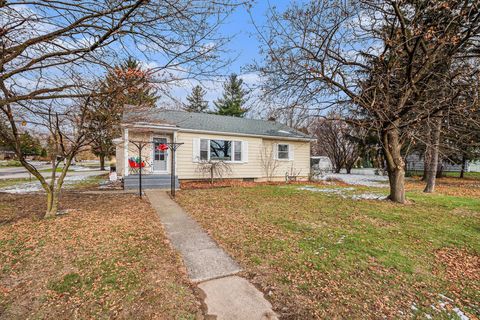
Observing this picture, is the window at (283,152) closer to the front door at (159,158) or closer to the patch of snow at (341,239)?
the front door at (159,158)

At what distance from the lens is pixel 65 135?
5.42 metres

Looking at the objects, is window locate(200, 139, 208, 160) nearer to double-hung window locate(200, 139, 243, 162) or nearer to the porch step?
double-hung window locate(200, 139, 243, 162)

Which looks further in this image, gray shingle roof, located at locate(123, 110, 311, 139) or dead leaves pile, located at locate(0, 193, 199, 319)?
gray shingle roof, located at locate(123, 110, 311, 139)

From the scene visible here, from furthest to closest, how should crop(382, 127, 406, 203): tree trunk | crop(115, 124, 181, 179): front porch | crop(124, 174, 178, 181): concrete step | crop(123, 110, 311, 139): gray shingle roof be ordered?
crop(123, 110, 311, 139): gray shingle roof, crop(115, 124, 181, 179): front porch, crop(124, 174, 178, 181): concrete step, crop(382, 127, 406, 203): tree trunk

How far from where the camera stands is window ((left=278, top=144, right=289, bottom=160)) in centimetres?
1413

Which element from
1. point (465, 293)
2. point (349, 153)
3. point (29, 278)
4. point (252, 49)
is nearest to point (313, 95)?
point (252, 49)

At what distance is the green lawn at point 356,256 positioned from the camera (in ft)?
8.10

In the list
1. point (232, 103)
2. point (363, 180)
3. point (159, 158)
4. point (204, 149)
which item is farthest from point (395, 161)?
point (232, 103)

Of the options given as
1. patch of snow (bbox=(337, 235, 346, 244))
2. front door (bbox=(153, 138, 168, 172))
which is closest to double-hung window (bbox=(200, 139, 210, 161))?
front door (bbox=(153, 138, 168, 172))

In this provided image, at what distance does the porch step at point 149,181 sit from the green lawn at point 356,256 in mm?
3956

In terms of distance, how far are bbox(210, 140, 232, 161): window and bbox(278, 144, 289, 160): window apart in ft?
10.9

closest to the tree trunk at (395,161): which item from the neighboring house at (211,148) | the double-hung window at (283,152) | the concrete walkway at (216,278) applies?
the concrete walkway at (216,278)

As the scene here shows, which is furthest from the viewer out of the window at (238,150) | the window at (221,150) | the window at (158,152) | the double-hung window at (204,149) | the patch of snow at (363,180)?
the patch of snow at (363,180)

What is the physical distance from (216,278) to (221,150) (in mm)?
9741
